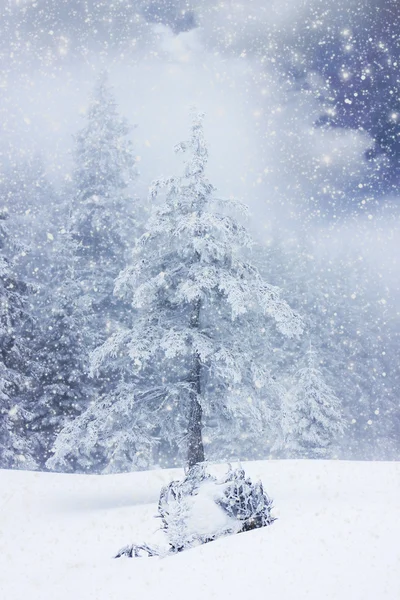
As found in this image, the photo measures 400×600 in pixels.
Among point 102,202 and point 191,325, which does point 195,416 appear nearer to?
point 191,325

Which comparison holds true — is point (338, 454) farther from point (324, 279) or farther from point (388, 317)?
point (388, 317)

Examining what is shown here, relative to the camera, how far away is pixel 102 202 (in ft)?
96.1

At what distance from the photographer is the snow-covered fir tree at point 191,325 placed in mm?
13695

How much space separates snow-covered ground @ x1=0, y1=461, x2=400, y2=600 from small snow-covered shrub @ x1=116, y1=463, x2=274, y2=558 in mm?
377

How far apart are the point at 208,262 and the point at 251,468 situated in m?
7.53

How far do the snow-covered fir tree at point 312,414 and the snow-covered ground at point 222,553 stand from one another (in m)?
12.5

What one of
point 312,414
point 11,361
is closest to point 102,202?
point 11,361

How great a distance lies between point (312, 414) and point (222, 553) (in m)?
22.1

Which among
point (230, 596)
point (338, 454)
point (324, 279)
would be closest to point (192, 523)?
point (230, 596)

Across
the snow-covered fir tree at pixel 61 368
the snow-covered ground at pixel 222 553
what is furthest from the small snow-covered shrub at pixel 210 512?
the snow-covered fir tree at pixel 61 368

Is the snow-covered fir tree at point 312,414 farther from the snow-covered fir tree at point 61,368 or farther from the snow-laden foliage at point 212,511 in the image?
the snow-laden foliage at point 212,511

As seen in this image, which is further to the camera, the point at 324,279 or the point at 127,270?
the point at 324,279

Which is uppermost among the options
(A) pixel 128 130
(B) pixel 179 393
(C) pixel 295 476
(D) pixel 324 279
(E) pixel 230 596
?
(A) pixel 128 130

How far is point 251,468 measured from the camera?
57.0 feet
